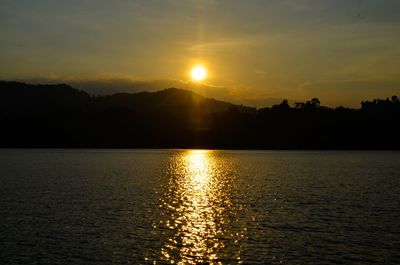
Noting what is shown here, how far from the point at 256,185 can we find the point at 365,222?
58.2 metres

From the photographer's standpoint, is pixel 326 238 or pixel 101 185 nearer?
pixel 326 238

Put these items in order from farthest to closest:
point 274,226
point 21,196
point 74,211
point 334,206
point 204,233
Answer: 1. point 21,196
2. point 334,206
3. point 74,211
4. point 274,226
5. point 204,233

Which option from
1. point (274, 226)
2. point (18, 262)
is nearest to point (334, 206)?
point (274, 226)

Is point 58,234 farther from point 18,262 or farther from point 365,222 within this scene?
point 365,222

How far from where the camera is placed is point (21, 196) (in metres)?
87.2

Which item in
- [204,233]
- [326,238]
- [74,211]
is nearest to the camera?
[326,238]

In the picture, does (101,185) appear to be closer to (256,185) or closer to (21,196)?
(21,196)

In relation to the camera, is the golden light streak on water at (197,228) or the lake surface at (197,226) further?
the golden light streak on water at (197,228)

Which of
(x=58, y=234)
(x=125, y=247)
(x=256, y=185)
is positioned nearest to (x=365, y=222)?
(x=125, y=247)

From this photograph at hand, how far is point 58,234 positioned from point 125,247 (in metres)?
10.5

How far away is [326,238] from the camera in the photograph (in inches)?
2047

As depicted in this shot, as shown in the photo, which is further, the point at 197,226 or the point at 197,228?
the point at 197,226

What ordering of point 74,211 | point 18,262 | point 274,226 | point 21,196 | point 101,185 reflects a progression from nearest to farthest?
point 18,262 → point 274,226 → point 74,211 → point 21,196 → point 101,185

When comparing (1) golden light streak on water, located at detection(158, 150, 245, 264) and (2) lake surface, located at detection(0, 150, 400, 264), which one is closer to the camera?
(2) lake surface, located at detection(0, 150, 400, 264)
